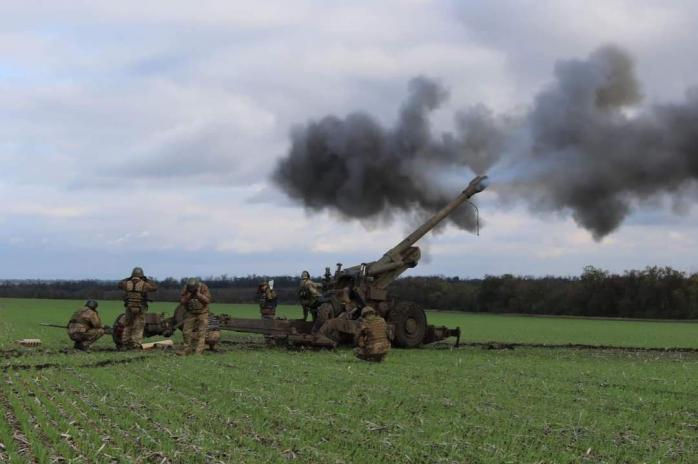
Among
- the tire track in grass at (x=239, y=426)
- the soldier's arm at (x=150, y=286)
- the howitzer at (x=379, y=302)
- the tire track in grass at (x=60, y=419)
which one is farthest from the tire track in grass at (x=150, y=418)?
the howitzer at (x=379, y=302)

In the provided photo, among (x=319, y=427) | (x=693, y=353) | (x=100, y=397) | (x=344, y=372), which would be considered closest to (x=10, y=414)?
(x=100, y=397)

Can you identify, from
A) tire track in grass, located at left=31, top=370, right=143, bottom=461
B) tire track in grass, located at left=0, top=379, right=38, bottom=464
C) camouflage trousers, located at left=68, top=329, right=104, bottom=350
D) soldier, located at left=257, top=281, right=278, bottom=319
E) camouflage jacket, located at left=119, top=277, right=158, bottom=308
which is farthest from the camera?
soldier, located at left=257, top=281, right=278, bottom=319

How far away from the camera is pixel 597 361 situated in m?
22.3

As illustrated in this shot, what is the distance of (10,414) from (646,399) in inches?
390

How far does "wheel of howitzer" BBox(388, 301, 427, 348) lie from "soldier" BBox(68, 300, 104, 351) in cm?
Result: 826

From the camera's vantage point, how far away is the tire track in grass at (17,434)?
850cm

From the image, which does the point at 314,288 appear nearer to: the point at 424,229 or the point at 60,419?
the point at 424,229

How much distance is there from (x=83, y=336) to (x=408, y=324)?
29.9 feet

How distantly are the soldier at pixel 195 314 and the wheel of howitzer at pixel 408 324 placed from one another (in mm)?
6098

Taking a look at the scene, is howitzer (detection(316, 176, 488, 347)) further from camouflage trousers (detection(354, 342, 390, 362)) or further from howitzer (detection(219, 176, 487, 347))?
camouflage trousers (detection(354, 342, 390, 362))

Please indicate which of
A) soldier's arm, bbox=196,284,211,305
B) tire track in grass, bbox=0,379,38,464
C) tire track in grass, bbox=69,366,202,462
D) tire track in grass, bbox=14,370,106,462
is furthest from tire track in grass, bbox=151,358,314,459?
soldier's arm, bbox=196,284,211,305

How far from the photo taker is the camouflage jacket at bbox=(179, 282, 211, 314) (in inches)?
811

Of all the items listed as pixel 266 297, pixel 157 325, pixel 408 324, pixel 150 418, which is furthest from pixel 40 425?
pixel 266 297

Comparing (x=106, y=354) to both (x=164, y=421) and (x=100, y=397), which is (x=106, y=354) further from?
(x=164, y=421)
